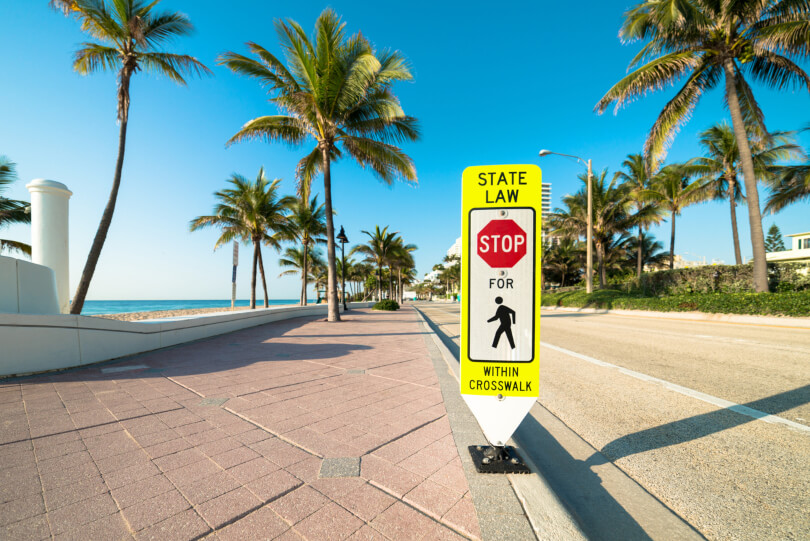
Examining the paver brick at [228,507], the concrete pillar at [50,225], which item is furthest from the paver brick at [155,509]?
the concrete pillar at [50,225]

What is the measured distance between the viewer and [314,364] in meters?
5.61

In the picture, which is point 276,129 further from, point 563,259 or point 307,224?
point 563,259

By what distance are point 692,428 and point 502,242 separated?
110 inches

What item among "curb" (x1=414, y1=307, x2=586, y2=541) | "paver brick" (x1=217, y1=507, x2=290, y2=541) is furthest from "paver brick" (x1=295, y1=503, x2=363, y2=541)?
"curb" (x1=414, y1=307, x2=586, y2=541)

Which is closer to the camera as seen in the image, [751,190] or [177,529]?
[177,529]

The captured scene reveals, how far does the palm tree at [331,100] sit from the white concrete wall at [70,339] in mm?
7042

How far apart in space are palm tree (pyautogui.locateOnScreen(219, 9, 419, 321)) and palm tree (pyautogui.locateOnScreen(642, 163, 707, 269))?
2032 centimetres

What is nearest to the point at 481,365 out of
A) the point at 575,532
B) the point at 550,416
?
the point at 575,532

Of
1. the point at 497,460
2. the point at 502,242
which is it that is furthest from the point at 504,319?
the point at 497,460

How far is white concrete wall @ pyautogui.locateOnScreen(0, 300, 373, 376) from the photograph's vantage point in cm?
463

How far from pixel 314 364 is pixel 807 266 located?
847 inches

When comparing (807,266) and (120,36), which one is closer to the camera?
(120,36)

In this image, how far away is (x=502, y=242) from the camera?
2146mm

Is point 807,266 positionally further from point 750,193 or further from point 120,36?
point 120,36
